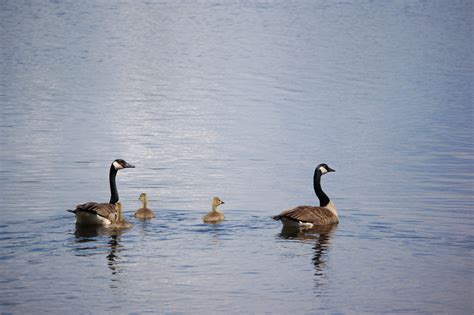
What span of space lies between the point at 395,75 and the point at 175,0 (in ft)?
156

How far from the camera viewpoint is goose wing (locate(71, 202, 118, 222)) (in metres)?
18.8

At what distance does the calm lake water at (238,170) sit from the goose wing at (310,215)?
0.35 meters

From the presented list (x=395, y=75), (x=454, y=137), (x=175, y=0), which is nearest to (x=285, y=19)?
(x=175, y=0)

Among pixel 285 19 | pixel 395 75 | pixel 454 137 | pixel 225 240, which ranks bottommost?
pixel 225 240

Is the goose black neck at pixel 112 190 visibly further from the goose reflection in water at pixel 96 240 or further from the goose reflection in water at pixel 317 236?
the goose reflection in water at pixel 317 236

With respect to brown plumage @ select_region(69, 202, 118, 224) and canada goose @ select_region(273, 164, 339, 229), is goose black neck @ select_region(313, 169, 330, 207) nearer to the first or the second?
canada goose @ select_region(273, 164, 339, 229)

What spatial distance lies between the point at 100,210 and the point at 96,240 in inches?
43.7

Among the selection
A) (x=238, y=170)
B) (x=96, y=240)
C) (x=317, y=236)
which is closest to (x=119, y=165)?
(x=96, y=240)

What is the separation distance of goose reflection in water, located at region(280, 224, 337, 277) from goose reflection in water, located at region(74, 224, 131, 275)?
306cm

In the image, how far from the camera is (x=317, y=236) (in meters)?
18.7

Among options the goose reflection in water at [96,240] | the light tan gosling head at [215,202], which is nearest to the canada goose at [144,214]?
the goose reflection in water at [96,240]

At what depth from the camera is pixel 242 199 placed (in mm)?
21641

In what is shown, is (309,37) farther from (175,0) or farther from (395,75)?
(175,0)

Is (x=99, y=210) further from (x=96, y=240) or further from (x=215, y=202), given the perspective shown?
(x=215, y=202)
